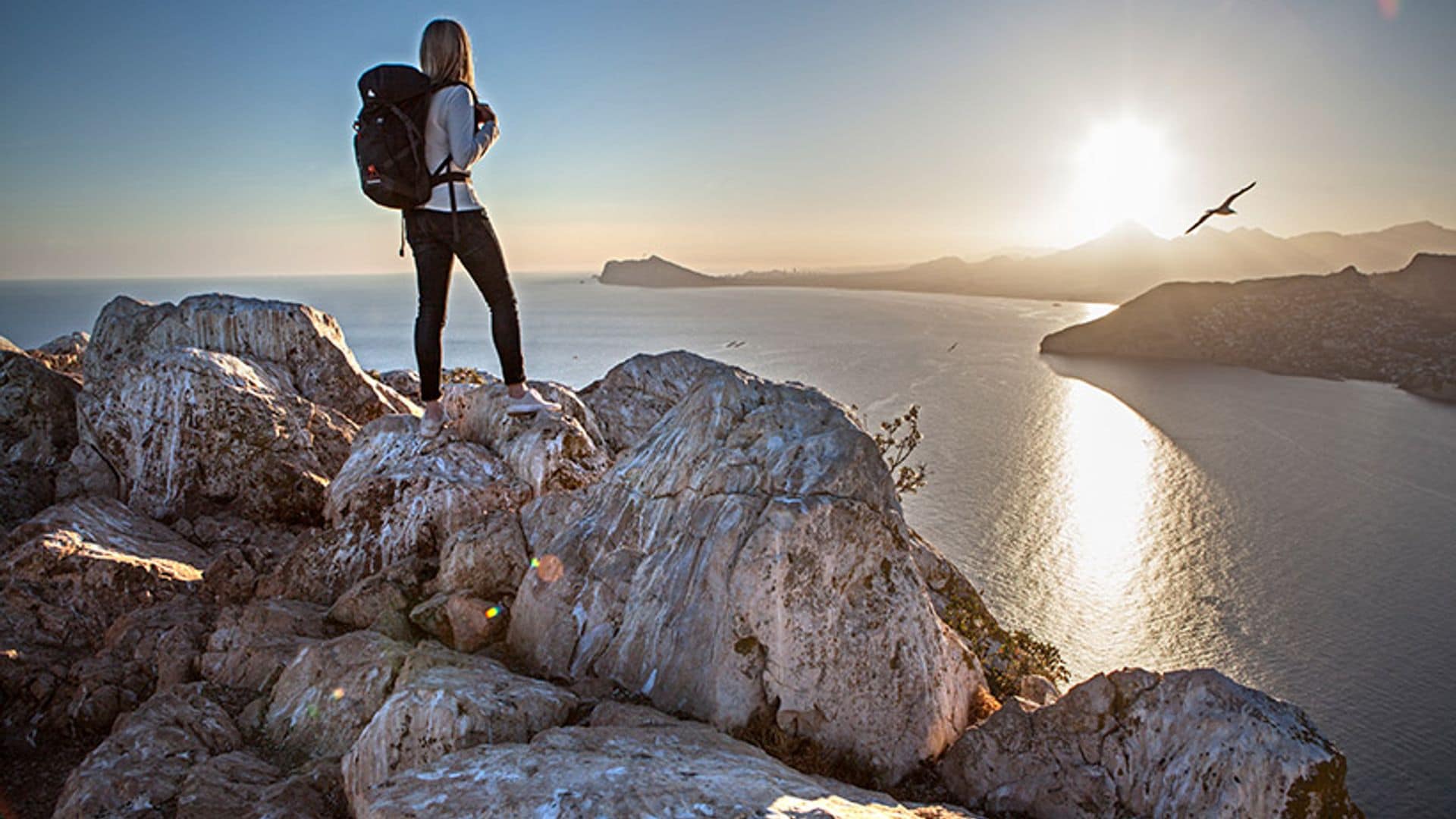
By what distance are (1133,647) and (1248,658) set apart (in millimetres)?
4484

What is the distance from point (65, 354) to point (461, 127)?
16.7 metres

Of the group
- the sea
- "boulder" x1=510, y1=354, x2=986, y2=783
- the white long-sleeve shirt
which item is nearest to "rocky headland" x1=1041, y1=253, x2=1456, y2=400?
the sea

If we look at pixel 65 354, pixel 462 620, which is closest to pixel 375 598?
pixel 462 620

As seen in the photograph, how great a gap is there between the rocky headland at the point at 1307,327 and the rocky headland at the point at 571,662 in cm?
9785

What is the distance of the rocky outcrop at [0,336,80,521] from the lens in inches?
360

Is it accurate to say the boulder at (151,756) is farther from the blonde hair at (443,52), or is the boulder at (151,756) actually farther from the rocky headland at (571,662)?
the blonde hair at (443,52)

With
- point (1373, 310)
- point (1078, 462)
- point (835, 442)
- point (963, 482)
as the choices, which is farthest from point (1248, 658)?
point (1373, 310)

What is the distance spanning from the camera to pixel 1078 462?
5503cm

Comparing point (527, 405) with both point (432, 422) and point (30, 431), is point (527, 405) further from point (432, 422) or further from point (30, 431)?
point (30, 431)

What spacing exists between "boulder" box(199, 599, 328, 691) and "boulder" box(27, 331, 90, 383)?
946 centimetres

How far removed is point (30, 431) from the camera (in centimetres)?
979

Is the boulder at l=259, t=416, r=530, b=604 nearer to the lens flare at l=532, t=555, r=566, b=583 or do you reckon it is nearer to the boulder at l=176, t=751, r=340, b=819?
the lens flare at l=532, t=555, r=566, b=583

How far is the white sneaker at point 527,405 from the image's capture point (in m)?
8.25

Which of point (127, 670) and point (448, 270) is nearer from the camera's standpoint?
point (127, 670)
